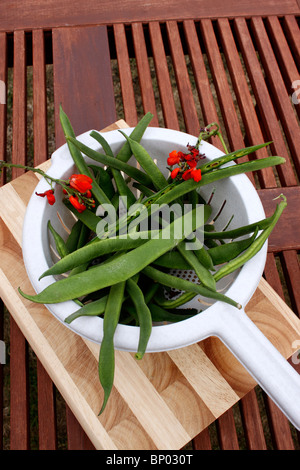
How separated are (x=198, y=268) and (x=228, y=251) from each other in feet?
0.17

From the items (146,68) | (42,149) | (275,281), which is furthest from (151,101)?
(275,281)

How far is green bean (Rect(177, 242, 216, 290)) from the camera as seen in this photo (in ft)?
1.39

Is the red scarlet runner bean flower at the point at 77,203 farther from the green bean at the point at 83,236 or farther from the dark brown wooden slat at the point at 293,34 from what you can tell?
the dark brown wooden slat at the point at 293,34

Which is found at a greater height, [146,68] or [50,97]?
[50,97]

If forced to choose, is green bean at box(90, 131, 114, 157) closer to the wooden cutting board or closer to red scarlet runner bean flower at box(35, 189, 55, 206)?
red scarlet runner bean flower at box(35, 189, 55, 206)

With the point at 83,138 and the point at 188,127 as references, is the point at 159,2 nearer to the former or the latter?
the point at 188,127

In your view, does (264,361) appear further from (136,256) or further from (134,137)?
(134,137)

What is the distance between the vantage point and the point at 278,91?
0.82 metres

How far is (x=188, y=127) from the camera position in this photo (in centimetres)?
78

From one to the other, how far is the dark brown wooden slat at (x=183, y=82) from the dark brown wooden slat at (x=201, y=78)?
0.06 feet

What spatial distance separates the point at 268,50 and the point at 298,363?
0.65m

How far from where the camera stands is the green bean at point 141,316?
0.40 metres

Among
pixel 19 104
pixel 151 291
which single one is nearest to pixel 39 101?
pixel 19 104

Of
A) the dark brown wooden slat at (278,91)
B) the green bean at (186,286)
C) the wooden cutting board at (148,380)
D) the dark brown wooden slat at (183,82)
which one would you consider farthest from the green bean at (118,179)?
the dark brown wooden slat at (278,91)
